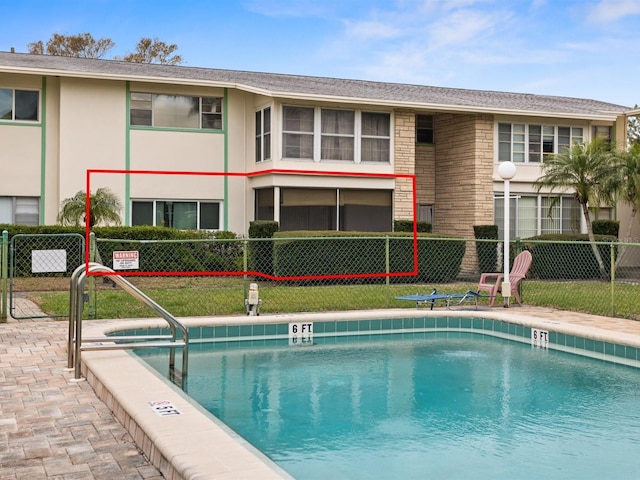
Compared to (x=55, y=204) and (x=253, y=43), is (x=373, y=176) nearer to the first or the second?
(x=55, y=204)

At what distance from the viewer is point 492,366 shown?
9906 millimetres

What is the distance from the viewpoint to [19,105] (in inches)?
815

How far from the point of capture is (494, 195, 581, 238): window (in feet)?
78.7

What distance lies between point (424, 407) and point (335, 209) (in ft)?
47.3

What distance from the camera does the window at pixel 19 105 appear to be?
20578mm

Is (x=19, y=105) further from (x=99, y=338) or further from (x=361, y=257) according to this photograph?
(x=99, y=338)

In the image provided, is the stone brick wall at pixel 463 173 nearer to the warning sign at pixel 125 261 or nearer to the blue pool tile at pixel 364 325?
the warning sign at pixel 125 261

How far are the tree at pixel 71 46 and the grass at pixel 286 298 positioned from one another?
84.1 ft

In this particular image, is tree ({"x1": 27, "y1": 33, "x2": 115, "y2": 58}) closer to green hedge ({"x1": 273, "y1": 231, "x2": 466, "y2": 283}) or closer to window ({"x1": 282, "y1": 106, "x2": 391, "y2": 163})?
window ({"x1": 282, "y1": 106, "x2": 391, "y2": 163})

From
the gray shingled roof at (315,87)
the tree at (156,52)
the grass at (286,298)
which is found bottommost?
the grass at (286,298)

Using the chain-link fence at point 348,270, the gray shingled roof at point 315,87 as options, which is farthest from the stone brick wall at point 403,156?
the chain-link fence at point 348,270

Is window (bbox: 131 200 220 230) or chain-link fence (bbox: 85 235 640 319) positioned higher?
window (bbox: 131 200 220 230)

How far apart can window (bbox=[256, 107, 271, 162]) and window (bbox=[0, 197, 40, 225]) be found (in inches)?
237

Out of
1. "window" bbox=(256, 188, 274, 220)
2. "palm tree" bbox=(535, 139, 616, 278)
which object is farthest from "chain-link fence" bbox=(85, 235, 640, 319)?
"window" bbox=(256, 188, 274, 220)
